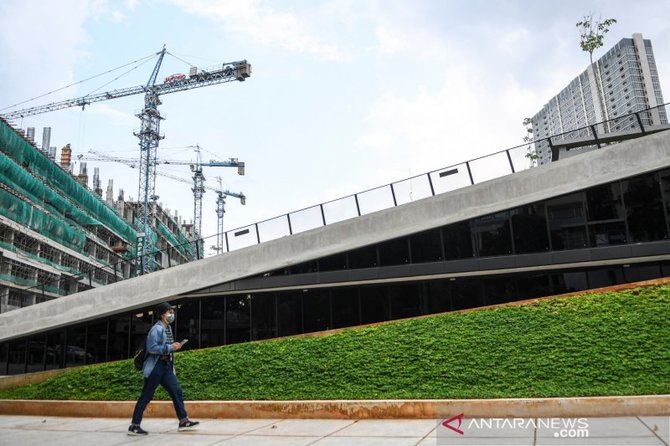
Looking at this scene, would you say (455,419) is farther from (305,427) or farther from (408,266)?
(408,266)

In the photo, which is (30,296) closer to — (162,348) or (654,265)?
(162,348)

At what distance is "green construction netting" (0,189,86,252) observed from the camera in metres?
45.7

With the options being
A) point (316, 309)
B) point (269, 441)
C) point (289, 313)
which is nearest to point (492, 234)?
point (316, 309)

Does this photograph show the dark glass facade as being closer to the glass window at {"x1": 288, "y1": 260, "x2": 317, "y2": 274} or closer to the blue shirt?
the glass window at {"x1": 288, "y1": 260, "x2": 317, "y2": 274}

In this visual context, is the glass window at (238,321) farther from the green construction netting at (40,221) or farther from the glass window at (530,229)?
the green construction netting at (40,221)

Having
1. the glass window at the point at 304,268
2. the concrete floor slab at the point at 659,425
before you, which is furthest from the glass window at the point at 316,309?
the concrete floor slab at the point at 659,425

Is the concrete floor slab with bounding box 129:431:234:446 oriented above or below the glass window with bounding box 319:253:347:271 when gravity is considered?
below

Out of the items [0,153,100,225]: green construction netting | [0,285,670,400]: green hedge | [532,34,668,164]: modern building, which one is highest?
[532,34,668,164]: modern building

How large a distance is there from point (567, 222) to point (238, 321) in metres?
12.2

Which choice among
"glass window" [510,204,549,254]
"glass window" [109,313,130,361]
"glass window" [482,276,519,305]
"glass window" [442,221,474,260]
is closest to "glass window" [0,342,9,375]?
"glass window" [109,313,130,361]

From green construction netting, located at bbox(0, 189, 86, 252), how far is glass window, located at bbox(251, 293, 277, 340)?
124ft

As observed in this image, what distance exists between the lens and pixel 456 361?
10727mm

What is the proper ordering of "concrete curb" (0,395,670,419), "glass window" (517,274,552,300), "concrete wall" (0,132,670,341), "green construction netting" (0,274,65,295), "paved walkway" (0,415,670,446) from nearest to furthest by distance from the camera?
"paved walkway" (0,415,670,446)
"concrete curb" (0,395,670,419)
"glass window" (517,274,552,300)
"concrete wall" (0,132,670,341)
"green construction netting" (0,274,65,295)

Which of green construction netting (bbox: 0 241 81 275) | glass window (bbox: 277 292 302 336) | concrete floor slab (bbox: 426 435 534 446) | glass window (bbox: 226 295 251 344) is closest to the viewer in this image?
concrete floor slab (bbox: 426 435 534 446)
